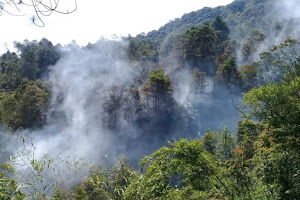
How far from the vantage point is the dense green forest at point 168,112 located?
4.41m

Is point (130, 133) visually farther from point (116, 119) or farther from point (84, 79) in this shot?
point (84, 79)

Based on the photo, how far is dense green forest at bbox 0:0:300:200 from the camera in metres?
4.41

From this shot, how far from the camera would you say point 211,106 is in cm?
2881

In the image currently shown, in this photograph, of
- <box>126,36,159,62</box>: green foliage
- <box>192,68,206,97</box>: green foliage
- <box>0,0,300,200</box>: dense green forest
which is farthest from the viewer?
<box>126,36,159,62</box>: green foliage

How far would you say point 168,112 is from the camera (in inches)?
1016

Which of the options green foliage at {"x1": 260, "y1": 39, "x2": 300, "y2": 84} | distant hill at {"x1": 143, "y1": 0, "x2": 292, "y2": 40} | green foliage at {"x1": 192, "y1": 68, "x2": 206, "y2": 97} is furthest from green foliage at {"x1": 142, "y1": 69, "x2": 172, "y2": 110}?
distant hill at {"x1": 143, "y1": 0, "x2": 292, "y2": 40}

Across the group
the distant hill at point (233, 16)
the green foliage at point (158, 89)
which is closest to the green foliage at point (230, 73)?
the green foliage at point (158, 89)

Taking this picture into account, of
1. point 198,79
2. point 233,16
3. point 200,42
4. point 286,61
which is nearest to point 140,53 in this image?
point 200,42

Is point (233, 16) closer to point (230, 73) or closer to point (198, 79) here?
point (198, 79)

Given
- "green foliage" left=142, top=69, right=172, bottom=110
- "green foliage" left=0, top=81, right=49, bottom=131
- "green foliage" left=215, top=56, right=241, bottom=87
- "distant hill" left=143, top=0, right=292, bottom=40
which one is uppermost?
"distant hill" left=143, top=0, right=292, bottom=40

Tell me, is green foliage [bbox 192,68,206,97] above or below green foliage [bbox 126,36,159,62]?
below

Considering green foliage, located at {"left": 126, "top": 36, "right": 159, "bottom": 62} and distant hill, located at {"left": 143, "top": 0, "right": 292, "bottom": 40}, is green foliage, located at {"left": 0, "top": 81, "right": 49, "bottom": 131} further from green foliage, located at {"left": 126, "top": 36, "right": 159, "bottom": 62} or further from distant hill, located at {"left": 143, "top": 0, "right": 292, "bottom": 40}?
distant hill, located at {"left": 143, "top": 0, "right": 292, "bottom": 40}

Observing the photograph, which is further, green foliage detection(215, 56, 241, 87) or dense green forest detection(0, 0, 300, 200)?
green foliage detection(215, 56, 241, 87)

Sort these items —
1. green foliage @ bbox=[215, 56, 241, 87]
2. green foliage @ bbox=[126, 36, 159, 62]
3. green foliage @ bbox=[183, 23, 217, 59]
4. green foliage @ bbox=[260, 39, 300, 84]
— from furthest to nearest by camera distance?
green foliage @ bbox=[126, 36, 159, 62] < green foliage @ bbox=[183, 23, 217, 59] < green foliage @ bbox=[215, 56, 241, 87] < green foliage @ bbox=[260, 39, 300, 84]
